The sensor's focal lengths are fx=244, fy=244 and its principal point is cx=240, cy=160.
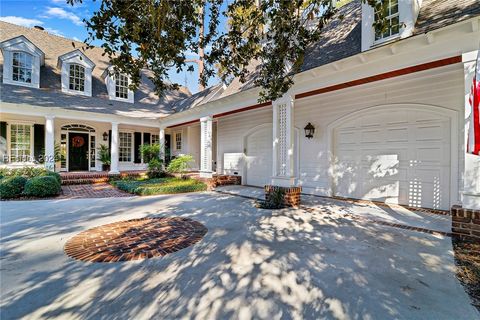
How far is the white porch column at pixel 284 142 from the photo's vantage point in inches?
261

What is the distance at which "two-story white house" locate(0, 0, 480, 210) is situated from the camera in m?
4.75

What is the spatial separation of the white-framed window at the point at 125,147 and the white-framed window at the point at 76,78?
3.07 metres

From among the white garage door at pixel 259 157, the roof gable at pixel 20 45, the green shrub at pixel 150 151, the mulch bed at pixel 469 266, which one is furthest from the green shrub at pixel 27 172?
the mulch bed at pixel 469 266

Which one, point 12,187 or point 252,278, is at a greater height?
point 12,187

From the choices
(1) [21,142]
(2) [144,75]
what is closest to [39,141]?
(1) [21,142]

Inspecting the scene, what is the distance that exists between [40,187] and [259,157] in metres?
7.61

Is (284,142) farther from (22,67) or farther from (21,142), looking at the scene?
(22,67)

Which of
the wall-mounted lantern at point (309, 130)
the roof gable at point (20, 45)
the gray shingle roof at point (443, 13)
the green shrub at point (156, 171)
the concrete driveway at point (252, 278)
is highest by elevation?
the roof gable at point (20, 45)

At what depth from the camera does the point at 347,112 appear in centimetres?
730

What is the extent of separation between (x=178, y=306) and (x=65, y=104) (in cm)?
1213

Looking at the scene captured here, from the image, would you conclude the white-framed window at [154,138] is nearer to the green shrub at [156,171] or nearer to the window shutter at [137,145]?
the window shutter at [137,145]

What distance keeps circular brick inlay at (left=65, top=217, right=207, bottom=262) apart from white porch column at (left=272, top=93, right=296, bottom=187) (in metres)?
2.83

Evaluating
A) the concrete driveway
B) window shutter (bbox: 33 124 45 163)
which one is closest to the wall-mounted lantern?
the concrete driveway

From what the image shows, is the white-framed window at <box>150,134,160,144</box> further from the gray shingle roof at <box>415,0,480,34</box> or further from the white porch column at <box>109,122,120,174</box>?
the gray shingle roof at <box>415,0,480,34</box>
